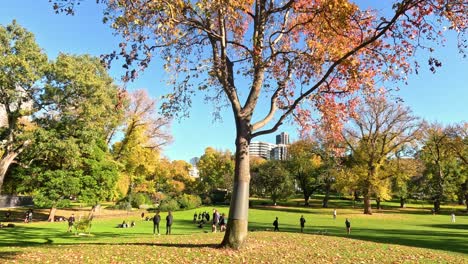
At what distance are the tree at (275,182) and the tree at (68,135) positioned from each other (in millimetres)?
41928

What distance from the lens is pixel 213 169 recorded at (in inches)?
3767

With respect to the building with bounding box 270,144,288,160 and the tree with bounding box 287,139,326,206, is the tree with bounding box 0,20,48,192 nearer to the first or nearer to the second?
the tree with bounding box 287,139,326,206

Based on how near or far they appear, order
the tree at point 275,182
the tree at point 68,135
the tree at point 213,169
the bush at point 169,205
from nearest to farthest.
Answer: the tree at point 68,135 < the bush at point 169,205 < the tree at point 275,182 < the tree at point 213,169

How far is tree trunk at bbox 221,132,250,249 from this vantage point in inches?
539

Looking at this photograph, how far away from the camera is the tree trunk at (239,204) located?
13.7 meters

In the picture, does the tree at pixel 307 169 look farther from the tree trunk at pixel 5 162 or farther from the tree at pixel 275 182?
the tree trunk at pixel 5 162

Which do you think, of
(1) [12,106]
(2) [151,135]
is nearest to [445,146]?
(2) [151,135]

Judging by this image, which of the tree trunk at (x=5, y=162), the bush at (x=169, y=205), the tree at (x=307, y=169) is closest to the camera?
the tree trunk at (x=5, y=162)

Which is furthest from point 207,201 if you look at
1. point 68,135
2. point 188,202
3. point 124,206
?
point 68,135

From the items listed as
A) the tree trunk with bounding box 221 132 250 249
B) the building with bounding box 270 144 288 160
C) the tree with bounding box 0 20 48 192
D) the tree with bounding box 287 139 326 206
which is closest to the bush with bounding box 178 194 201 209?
the tree with bounding box 287 139 326 206

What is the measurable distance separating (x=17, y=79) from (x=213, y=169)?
2626 inches

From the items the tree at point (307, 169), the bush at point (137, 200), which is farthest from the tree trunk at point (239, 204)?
the tree at point (307, 169)

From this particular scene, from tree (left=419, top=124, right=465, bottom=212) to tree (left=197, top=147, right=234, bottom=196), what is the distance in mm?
42754

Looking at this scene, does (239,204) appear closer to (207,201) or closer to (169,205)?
(169,205)
